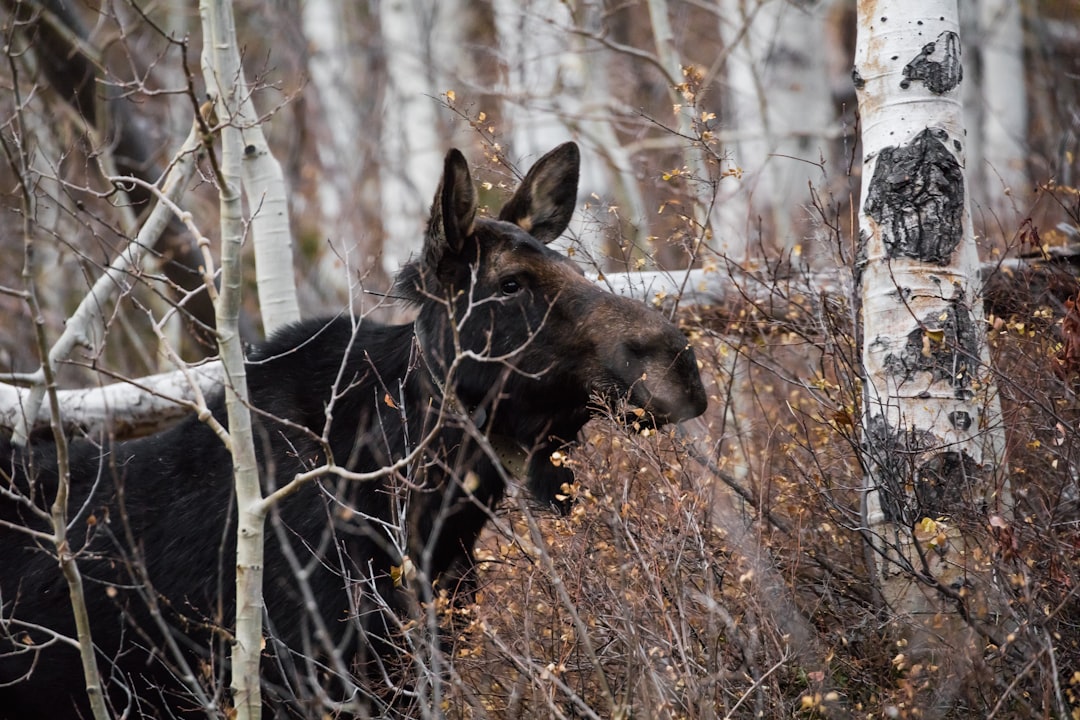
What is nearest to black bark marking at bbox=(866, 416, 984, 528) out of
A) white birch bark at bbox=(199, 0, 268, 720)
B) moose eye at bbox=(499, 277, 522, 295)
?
moose eye at bbox=(499, 277, 522, 295)

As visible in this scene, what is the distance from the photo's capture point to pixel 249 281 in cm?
1584

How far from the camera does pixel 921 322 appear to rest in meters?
→ 4.75

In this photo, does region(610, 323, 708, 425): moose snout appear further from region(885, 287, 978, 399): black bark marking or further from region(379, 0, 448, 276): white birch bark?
region(379, 0, 448, 276): white birch bark

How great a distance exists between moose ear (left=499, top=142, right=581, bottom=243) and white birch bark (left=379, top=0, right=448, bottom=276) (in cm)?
757

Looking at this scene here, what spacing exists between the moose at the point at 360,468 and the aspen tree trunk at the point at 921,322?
0.81 meters

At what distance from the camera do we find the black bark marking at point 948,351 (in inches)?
187

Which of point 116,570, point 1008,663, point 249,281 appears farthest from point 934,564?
point 249,281

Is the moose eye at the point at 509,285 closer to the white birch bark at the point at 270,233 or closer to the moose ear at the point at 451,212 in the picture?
the moose ear at the point at 451,212

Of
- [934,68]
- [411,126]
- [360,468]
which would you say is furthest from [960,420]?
[411,126]

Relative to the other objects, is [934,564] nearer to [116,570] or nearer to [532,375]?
[532,375]

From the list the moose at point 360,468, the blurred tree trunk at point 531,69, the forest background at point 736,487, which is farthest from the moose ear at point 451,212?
the blurred tree trunk at point 531,69

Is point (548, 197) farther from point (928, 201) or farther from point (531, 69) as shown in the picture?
point (531, 69)

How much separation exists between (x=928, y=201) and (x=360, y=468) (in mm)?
2634

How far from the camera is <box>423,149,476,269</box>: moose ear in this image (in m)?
4.98
